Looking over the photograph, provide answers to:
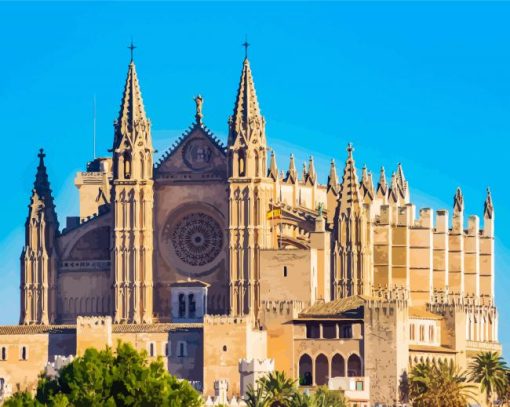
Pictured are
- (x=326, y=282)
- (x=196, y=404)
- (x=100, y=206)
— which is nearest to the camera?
(x=196, y=404)

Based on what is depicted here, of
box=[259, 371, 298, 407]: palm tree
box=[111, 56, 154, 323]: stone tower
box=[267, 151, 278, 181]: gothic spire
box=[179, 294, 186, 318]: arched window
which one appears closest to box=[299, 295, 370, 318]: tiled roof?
box=[179, 294, 186, 318]: arched window

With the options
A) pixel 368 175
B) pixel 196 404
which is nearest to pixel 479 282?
pixel 368 175

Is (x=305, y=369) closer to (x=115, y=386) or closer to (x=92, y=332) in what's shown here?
(x=92, y=332)

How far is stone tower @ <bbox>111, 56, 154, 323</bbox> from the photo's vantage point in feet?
550

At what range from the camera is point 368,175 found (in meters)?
182

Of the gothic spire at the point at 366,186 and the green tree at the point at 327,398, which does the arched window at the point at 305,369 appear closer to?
the green tree at the point at 327,398

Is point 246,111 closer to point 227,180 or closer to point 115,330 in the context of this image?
point 227,180

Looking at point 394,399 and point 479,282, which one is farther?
point 479,282

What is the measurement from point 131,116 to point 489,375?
2408 cm

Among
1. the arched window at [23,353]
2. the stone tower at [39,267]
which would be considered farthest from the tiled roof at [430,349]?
the stone tower at [39,267]

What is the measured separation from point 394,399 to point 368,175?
28945 mm

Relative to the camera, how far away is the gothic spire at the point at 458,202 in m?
182

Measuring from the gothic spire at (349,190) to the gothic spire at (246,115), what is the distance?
16.4ft

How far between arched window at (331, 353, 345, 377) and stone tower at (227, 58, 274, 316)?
766cm
